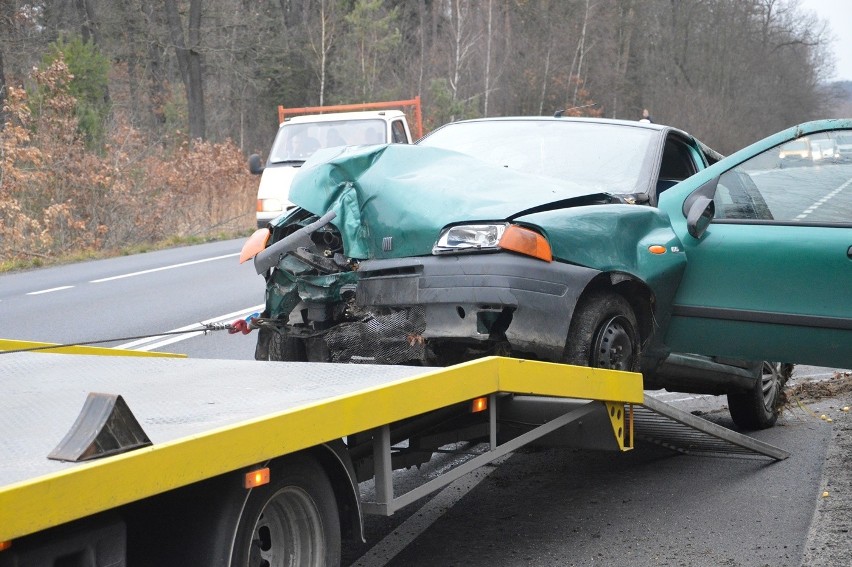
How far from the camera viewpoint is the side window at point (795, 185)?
18.0 feet

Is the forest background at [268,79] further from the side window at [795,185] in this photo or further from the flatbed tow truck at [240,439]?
the flatbed tow truck at [240,439]

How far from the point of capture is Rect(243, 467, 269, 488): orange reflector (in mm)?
3166

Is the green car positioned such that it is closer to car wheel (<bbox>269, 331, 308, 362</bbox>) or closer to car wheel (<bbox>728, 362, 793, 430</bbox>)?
car wheel (<bbox>269, 331, 308, 362</bbox>)

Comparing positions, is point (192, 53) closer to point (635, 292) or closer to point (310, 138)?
point (310, 138)

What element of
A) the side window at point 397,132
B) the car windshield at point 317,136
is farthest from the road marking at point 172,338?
the side window at point 397,132

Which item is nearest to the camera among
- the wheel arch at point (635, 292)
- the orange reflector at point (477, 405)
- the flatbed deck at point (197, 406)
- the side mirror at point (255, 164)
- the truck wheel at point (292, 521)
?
the flatbed deck at point (197, 406)

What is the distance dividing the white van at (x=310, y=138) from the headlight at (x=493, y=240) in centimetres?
1220

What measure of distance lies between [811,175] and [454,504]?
100 inches

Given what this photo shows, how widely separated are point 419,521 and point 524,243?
4.83 ft

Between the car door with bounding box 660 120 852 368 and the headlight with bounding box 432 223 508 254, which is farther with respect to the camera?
the car door with bounding box 660 120 852 368

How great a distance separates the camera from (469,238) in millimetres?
5137

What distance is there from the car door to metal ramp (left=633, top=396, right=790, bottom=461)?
0.42m

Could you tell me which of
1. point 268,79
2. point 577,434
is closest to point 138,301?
point 577,434

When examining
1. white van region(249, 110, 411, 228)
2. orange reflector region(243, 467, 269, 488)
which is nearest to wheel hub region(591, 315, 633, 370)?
orange reflector region(243, 467, 269, 488)
